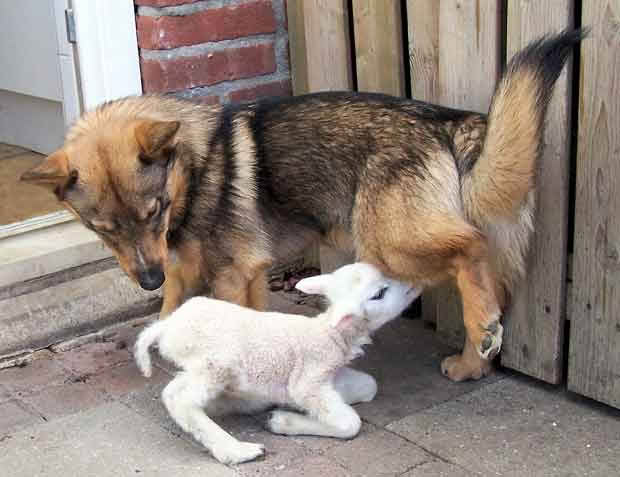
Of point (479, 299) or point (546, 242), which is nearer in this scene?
point (479, 299)

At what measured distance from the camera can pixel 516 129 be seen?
3055 millimetres

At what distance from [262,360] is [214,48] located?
1.67m

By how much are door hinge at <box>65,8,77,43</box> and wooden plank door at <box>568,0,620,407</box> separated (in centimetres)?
225

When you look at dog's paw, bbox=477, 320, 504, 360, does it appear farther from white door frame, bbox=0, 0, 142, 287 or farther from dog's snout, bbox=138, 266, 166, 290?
white door frame, bbox=0, 0, 142, 287

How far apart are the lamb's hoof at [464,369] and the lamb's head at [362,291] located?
44cm

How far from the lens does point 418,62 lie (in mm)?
3684

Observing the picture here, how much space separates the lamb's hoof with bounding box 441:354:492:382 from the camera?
358 centimetres

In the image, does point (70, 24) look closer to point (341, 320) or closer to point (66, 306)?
point (66, 306)

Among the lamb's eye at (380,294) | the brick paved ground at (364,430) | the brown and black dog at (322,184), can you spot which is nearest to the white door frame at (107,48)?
the brown and black dog at (322,184)

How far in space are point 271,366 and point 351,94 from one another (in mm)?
1166

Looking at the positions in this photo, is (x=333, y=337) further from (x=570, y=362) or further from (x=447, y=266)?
(x=570, y=362)

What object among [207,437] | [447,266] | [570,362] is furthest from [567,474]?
[207,437]

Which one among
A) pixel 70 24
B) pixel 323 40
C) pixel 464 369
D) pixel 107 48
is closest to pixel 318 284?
pixel 464 369

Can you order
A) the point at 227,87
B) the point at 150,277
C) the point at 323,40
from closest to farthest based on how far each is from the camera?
the point at 150,277 → the point at 323,40 → the point at 227,87
